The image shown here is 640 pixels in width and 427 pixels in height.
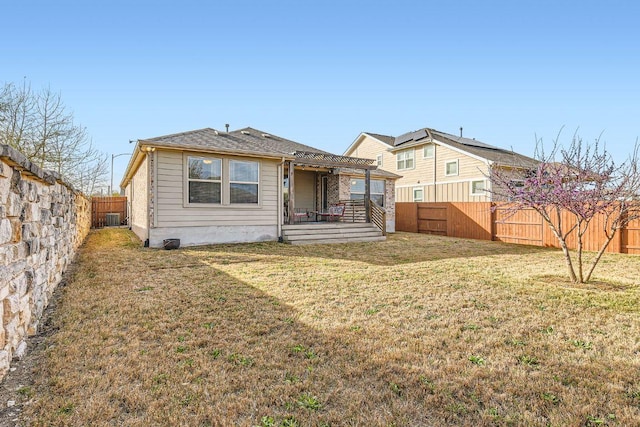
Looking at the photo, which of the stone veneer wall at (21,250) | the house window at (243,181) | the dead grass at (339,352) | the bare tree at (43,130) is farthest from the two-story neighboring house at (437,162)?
the bare tree at (43,130)

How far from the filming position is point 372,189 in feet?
52.2

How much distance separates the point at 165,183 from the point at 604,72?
14851 millimetres

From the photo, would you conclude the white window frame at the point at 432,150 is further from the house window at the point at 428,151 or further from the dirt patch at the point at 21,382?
the dirt patch at the point at 21,382

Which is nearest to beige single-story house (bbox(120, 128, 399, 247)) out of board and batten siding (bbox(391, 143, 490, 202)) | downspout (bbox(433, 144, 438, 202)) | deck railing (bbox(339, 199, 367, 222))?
deck railing (bbox(339, 199, 367, 222))

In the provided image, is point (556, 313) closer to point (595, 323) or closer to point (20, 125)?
point (595, 323)

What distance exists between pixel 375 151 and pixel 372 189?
7949 millimetres

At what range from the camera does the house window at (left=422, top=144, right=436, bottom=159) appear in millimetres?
19141

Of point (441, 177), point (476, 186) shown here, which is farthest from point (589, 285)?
point (441, 177)

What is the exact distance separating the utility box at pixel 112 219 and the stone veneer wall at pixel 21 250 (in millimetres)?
17212

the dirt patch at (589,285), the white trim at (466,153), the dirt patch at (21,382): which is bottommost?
the dirt patch at (589,285)

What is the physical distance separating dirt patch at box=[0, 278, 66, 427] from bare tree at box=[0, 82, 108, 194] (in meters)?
10.3

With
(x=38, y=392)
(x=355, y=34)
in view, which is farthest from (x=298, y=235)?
(x=38, y=392)

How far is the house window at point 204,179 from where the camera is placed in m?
9.48

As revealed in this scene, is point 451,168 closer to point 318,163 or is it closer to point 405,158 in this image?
point 405,158
